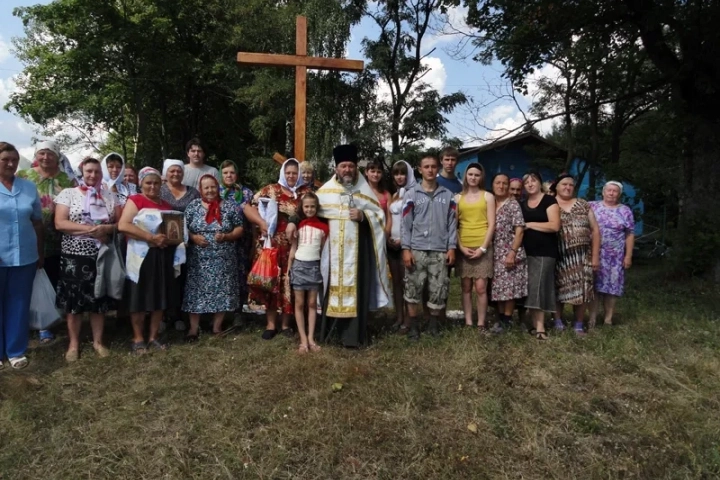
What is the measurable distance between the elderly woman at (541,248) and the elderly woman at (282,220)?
2259 millimetres

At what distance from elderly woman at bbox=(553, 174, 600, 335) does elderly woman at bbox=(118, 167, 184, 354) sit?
372 centimetres

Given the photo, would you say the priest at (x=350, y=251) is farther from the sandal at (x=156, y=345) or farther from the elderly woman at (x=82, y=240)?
the elderly woman at (x=82, y=240)

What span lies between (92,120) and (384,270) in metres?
23.5

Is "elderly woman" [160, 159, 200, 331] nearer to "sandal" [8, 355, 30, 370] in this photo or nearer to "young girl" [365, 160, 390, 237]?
"sandal" [8, 355, 30, 370]

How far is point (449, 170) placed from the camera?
212 inches

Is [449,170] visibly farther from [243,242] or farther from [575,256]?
[243,242]

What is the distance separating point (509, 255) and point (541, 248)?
33 cm

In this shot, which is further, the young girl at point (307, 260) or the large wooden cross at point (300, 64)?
the large wooden cross at point (300, 64)

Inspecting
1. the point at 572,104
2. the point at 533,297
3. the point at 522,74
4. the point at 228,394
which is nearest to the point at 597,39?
the point at 522,74

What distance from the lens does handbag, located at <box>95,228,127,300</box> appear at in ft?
15.0

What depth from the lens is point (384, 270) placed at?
503 centimetres

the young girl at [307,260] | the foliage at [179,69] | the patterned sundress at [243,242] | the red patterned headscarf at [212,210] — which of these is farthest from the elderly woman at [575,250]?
the foliage at [179,69]

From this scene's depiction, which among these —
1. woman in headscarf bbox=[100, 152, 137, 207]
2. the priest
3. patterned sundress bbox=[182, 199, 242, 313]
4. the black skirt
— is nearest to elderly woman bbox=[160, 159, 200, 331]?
patterned sundress bbox=[182, 199, 242, 313]

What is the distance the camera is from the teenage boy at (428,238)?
495cm
